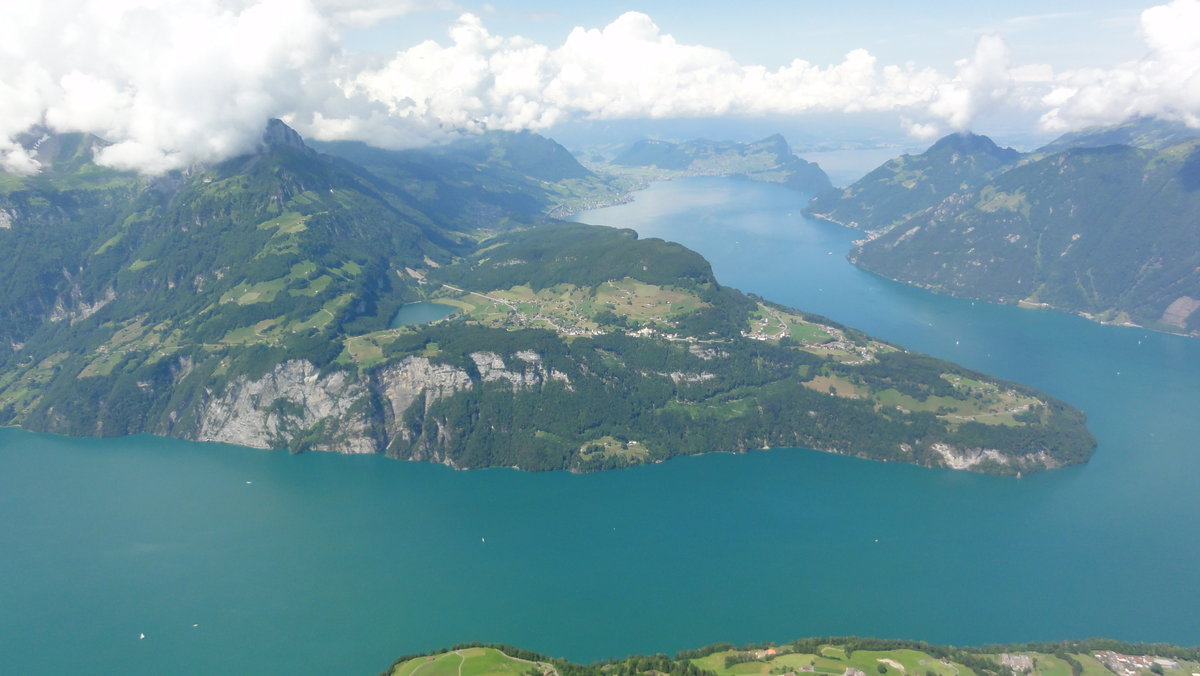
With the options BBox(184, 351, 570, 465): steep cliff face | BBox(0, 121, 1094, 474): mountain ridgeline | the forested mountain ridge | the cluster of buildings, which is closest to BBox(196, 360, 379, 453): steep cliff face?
BBox(184, 351, 570, 465): steep cliff face

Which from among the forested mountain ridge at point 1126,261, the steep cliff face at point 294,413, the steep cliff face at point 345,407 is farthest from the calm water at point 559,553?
the forested mountain ridge at point 1126,261

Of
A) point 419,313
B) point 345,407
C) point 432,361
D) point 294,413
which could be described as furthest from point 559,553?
point 419,313

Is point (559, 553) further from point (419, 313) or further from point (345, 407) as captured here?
point (419, 313)

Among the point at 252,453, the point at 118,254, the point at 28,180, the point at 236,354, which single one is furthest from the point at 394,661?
the point at 28,180

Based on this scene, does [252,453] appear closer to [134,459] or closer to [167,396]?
[134,459]

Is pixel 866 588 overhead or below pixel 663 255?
below
